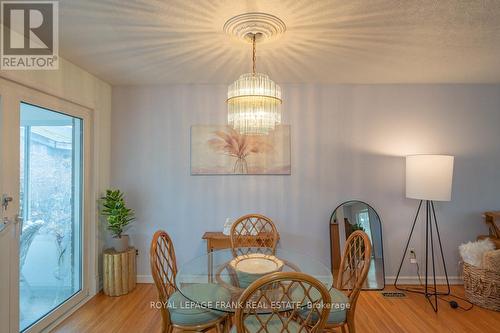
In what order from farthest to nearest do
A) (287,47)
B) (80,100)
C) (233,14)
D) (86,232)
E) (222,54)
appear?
(86,232), (80,100), (222,54), (287,47), (233,14)

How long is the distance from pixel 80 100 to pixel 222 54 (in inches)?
60.8

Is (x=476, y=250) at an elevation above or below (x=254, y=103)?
below

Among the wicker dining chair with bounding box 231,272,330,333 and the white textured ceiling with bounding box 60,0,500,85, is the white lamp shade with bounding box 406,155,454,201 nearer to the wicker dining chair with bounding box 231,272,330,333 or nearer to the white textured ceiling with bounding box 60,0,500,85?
the white textured ceiling with bounding box 60,0,500,85

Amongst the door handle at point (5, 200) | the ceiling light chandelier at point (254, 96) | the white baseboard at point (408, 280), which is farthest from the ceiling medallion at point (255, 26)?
the white baseboard at point (408, 280)

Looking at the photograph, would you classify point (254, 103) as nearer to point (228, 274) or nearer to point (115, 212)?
point (228, 274)

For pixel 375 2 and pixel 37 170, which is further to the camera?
pixel 37 170

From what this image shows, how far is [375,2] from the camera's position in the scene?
1632 millimetres

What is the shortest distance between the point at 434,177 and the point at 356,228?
0.99 meters

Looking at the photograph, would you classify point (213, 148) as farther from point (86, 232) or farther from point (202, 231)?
point (86, 232)

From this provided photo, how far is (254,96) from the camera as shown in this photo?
1.86 meters

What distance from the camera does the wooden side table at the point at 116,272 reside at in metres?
2.92

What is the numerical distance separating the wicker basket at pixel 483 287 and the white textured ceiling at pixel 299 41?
6.81 feet

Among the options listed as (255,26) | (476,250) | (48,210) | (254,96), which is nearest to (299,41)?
(255,26)

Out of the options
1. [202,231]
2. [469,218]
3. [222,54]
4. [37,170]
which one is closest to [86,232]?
[37,170]
